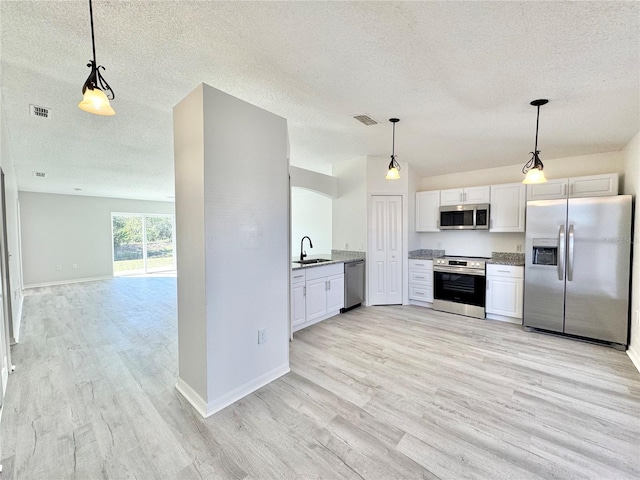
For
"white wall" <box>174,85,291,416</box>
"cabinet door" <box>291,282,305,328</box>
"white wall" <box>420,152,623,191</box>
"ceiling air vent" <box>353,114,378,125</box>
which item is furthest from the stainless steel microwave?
"white wall" <box>174,85,291,416</box>

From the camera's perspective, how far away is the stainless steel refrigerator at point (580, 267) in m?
3.19

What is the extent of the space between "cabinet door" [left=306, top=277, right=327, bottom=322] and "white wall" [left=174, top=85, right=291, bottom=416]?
1344mm

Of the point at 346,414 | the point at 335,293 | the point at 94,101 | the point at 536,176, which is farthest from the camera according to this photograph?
the point at 335,293

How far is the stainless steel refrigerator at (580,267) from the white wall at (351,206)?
2400mm

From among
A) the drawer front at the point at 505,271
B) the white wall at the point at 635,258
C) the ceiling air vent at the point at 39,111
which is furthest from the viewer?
the drawer front at the point at 505,271

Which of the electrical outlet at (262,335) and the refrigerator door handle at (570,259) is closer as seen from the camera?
the electrical outlet at (262,335)

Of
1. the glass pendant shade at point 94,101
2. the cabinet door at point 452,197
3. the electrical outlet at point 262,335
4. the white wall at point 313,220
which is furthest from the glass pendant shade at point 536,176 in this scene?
the white wall at point 313,220

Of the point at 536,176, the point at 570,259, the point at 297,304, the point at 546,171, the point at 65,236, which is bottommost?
the point at 297,304

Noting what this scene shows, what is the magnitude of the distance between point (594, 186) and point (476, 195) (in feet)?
4.63

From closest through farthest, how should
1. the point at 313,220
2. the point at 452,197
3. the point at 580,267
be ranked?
the point at 580,267
the point at 452,197
the point at 313,220

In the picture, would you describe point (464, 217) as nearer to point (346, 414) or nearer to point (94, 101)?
point (346, 414)

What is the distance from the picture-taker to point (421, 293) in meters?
4.89

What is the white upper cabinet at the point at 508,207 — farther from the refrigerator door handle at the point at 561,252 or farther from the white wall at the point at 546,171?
the refrigerator door handle at the point at 561,252

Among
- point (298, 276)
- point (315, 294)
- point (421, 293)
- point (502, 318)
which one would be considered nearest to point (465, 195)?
point (421, 293)
